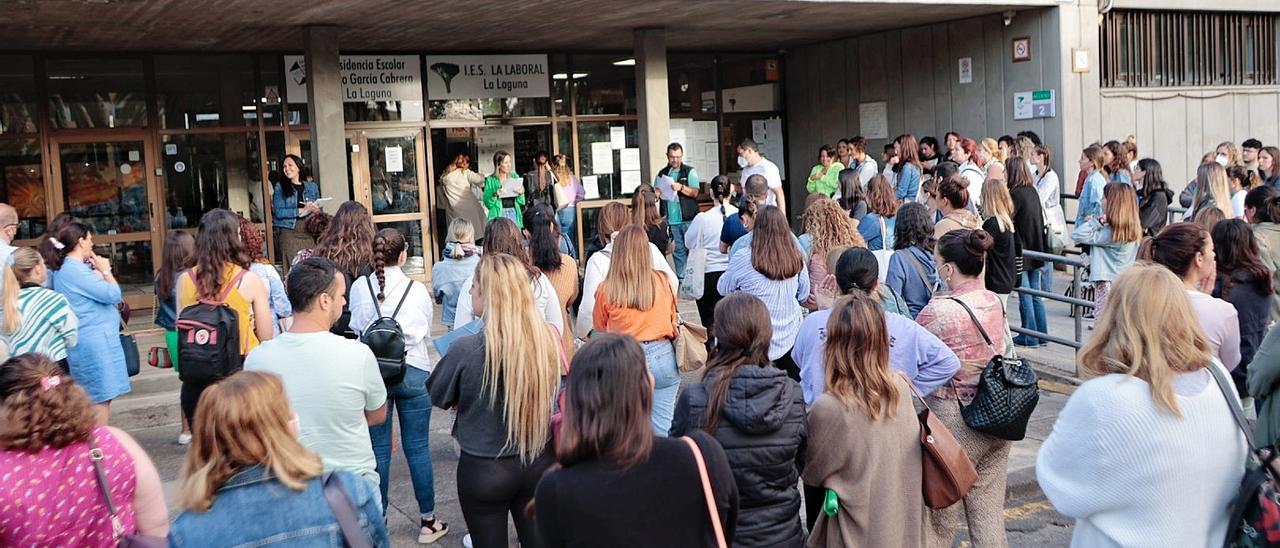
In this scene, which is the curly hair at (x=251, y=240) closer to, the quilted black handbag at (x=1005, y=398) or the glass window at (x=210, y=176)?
the quilted black handbag at (x=1005, y=398)

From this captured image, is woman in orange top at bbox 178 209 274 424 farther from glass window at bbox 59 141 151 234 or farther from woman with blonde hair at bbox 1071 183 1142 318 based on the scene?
glass window at bbox 59 141 151 234

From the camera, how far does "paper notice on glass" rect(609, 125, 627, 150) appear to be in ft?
57.2

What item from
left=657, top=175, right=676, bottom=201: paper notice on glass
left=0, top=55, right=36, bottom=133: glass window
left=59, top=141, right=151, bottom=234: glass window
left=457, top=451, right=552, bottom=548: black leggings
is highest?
left=0, top=55, right=36, bottom=133: glass window

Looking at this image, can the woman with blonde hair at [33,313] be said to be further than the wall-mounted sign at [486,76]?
No

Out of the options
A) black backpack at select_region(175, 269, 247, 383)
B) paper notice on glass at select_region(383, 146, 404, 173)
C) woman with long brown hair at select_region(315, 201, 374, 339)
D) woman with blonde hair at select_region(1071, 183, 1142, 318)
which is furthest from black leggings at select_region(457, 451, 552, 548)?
paper notice on glass at select_region(383, 146, 404, 173)

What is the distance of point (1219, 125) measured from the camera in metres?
16.2

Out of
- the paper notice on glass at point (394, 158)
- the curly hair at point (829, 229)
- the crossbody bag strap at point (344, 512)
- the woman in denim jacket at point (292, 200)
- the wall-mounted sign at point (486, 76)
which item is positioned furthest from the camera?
the wall-mounted sign at point (486, 76)

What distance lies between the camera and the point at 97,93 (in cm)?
1438

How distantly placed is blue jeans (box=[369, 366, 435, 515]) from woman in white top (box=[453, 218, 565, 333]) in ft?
1.20

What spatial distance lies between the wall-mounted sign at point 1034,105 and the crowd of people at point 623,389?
6.94m

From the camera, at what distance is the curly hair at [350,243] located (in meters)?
6.24

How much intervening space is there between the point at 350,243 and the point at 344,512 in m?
3.37

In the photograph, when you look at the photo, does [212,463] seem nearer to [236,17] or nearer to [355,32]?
[236,17]

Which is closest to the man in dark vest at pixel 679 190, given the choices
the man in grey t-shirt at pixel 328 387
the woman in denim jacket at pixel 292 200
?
the woman in denim jacket at pixel 292 200
